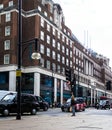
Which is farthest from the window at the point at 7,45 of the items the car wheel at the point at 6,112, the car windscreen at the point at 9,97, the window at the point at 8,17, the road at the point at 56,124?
the road at the point at 56,124

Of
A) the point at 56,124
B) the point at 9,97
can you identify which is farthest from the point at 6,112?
the point at 56,124

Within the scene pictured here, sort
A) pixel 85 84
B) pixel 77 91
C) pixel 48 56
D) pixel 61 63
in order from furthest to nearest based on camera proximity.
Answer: pixel 85 84
pixel 77 91
pixel 61 63
pixel 48 56

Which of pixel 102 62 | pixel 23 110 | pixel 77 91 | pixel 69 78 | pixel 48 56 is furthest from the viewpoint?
pixel 102 62

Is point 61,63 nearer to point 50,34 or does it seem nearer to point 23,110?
point 50,34

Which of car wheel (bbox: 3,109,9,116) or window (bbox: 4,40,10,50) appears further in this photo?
window (bbox: 4,40,10,50)

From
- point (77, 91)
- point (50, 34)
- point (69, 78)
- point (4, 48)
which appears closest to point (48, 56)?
point (50, 34)

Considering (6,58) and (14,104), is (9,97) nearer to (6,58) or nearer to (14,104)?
(14,104)

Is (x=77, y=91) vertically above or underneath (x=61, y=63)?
underneath

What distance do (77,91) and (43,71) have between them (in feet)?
91.0

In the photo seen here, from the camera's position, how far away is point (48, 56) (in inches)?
3346

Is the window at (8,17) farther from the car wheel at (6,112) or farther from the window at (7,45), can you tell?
the car wheel at (6,112)

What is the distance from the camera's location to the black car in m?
28.1

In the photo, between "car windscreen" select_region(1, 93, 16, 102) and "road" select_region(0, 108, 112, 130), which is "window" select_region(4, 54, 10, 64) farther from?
"road" select_region(0, 108, 112, 130)

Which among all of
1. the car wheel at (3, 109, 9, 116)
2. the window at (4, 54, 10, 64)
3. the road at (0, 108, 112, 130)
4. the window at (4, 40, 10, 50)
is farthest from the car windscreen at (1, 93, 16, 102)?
the window at (4, 40, 10, 50)
